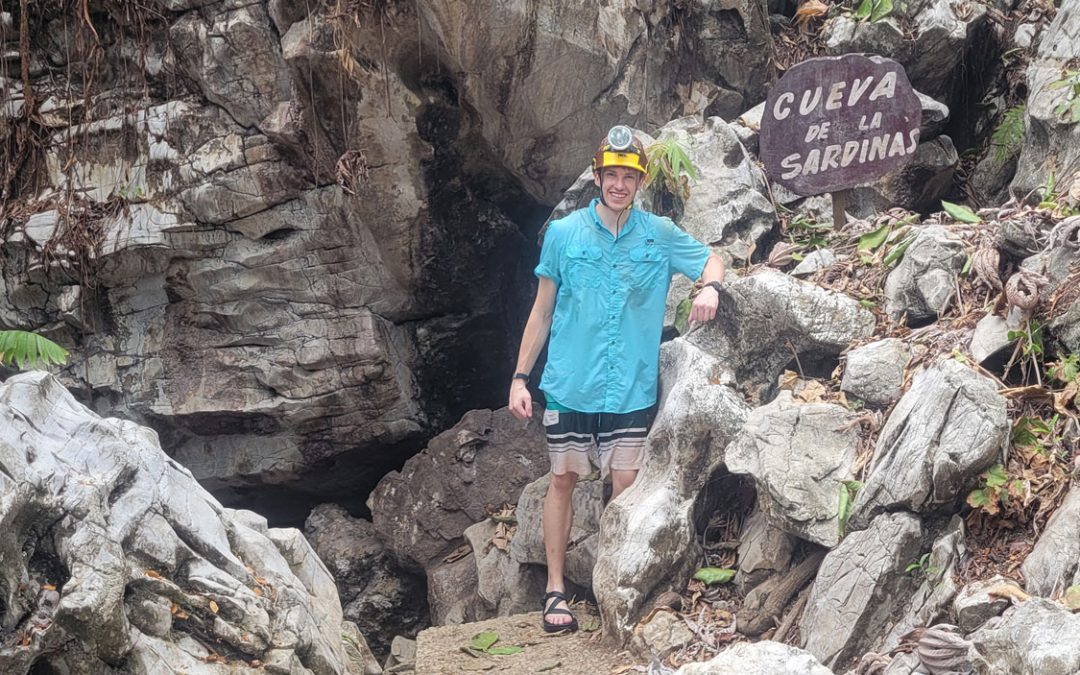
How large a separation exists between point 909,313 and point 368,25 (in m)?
4.68

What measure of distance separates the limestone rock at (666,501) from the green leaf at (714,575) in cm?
9

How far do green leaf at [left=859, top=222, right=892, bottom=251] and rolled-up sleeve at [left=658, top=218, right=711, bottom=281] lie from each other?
1.24m

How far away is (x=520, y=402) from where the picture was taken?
5.87 metres

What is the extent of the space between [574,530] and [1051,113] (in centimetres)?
444

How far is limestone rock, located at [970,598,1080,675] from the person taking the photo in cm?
348

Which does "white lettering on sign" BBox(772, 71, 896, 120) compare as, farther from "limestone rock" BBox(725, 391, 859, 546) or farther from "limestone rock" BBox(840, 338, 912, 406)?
"limestone rock" BBox(725, 391, 859, 546)

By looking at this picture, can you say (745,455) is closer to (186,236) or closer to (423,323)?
(423,323)

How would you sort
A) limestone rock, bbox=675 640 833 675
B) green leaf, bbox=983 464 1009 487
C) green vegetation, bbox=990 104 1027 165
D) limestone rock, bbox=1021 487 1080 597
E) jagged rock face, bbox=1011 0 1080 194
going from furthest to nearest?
green vegetation, bbox=990 104 1027 165, jagged rock face, bbox=1011 0 1080 194, green leaf, bbox=983 464 1009 487, limestone rock, bbox=1021 487 1080 597, limestone rock, bbox=675 640 833 675

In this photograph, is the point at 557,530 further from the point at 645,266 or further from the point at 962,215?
the point at 962,215

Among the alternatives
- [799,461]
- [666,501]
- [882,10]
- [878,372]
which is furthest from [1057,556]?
[882,10]

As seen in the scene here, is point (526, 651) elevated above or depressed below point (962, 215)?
below

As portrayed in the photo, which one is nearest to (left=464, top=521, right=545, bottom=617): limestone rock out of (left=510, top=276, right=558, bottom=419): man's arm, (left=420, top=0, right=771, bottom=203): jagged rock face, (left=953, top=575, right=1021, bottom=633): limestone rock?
(left=510, top=276, right=558, bottom=419): man's arm

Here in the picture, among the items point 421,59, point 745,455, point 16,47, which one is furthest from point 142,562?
point 16,47

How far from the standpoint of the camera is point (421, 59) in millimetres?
8344
